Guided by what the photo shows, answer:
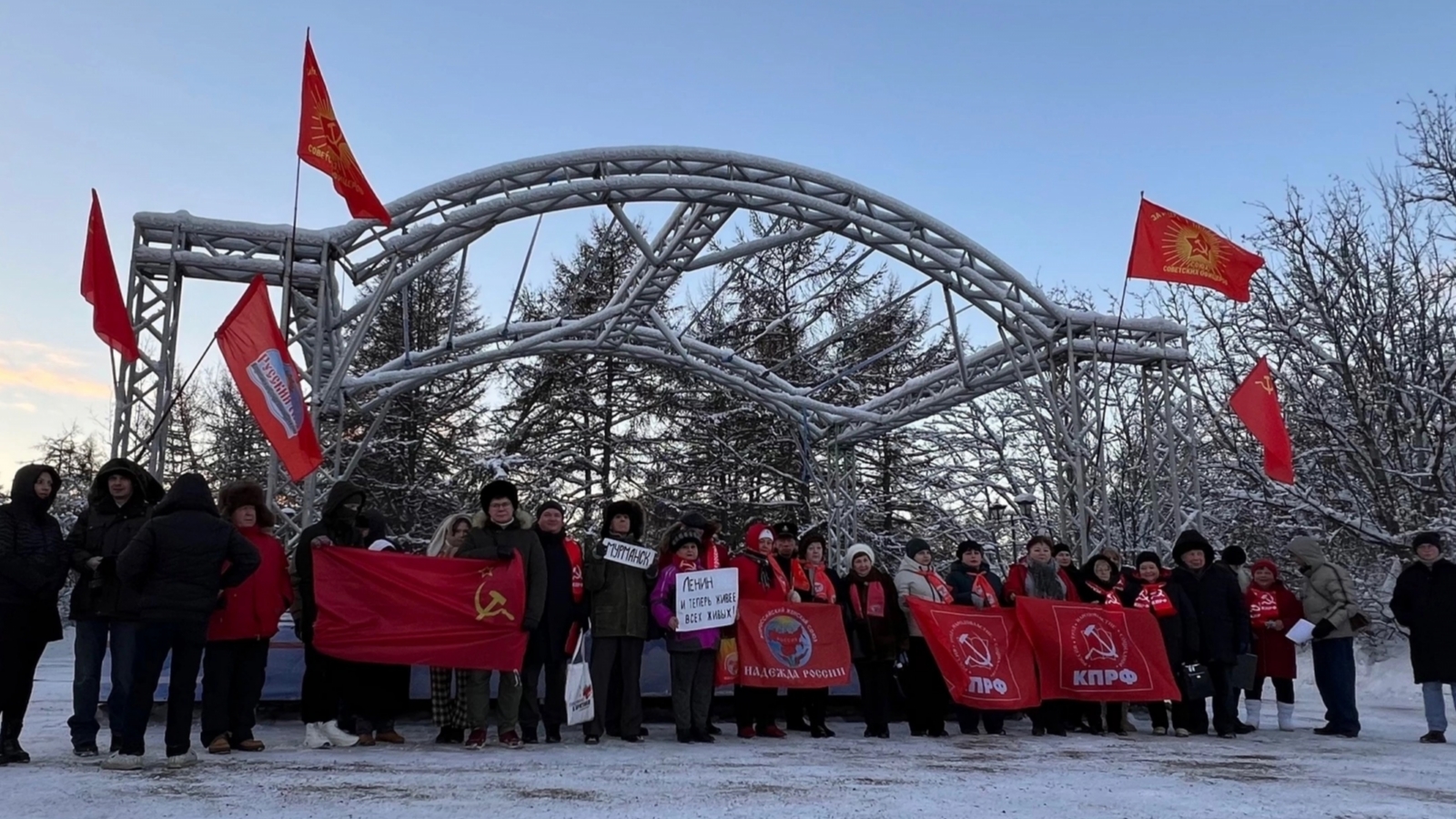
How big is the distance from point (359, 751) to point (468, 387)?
20917mm

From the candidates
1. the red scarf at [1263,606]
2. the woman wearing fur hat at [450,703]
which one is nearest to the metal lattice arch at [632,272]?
the red scarf at [1263,606]

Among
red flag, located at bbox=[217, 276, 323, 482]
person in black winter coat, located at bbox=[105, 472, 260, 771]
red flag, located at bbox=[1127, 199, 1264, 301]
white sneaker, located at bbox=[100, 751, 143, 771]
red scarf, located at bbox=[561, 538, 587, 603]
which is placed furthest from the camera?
red flag, located at bbox=[1127, 199, 1264, 301]

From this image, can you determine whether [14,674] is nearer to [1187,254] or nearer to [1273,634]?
[1273,634]

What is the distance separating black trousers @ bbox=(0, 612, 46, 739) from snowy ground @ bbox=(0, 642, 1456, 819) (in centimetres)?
27

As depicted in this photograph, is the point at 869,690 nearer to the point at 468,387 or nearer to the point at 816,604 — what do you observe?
the point at 816,604

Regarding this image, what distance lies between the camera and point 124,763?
589 centimetres

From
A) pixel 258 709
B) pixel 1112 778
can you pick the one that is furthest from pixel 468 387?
pixel 1112 778

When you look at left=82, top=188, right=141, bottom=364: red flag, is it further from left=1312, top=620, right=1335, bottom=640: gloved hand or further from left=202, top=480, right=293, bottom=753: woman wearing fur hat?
left=1312, top=620, right=1335, bottom=640: gloved hand

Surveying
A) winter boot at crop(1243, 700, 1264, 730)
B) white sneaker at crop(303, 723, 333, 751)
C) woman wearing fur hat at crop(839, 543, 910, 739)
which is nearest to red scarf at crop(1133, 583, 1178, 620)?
winter boot at crop(1243, 700, 1264, 730)

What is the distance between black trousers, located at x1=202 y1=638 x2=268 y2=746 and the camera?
268 inches

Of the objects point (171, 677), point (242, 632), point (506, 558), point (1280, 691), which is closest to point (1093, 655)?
point (1280, 691)

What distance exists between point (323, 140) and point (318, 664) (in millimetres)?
5163

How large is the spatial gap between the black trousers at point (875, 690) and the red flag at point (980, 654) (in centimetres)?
44

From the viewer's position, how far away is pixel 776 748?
7.73 meters
